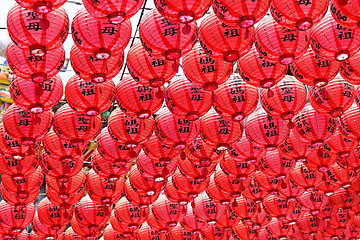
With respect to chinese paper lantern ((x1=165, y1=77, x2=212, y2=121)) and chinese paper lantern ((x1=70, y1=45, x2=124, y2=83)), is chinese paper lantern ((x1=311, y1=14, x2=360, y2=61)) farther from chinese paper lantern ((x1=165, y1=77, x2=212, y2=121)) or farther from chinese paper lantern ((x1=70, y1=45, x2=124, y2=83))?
chinese paper lantern ((x1=70, y1=45, x2=124, y2=83))

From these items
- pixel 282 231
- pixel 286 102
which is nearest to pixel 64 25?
pixel 286 102

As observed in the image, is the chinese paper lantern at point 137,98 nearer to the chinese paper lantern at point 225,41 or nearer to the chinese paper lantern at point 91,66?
the chinese paper lantern at point 91,66

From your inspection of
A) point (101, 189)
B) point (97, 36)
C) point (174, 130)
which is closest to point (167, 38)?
point (97, 36)

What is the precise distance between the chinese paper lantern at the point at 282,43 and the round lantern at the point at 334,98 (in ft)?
2.87

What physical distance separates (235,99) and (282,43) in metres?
0.86

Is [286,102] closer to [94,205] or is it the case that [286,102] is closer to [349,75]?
[349,75]

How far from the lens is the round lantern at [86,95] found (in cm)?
494

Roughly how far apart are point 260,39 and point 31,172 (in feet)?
11.5

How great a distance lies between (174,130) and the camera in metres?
5.33

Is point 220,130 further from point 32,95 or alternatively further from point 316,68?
point 32,95

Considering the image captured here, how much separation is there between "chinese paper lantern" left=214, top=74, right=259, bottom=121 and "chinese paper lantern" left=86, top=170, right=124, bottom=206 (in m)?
2.23

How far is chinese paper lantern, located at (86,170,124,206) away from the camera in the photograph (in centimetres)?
644

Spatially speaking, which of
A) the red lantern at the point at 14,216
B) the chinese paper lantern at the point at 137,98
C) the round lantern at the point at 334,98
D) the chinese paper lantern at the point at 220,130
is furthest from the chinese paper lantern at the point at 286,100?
the red lantern at the point at 14,216

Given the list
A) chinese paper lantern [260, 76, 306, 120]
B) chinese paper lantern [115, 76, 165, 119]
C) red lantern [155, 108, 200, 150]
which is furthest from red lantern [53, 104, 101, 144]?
chinese paper lantern [260, 76, 306, 120]
